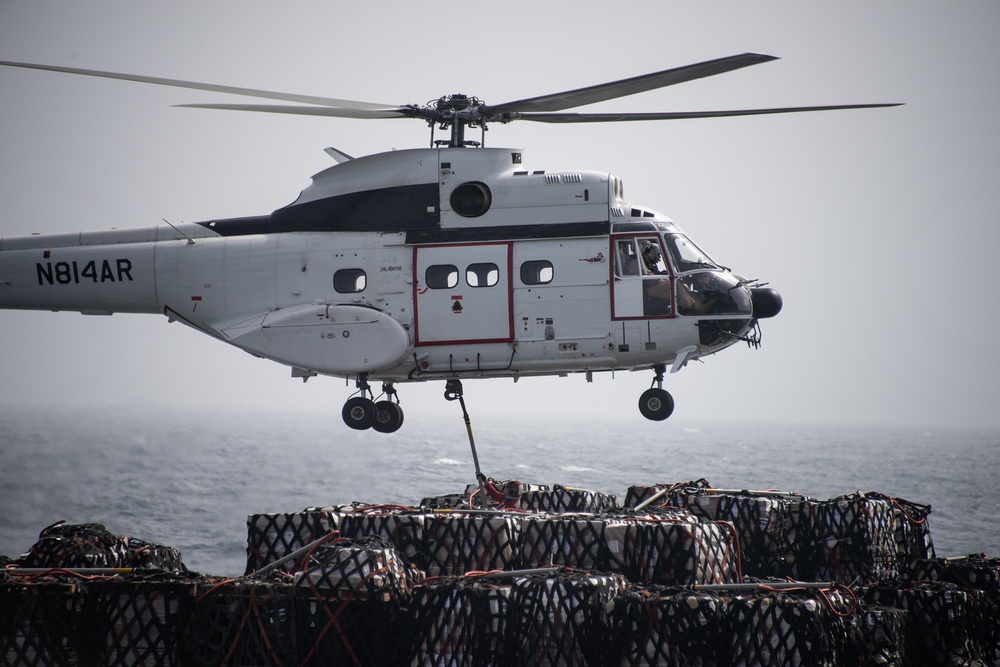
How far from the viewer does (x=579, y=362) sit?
47.9 feet

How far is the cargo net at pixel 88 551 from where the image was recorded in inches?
466

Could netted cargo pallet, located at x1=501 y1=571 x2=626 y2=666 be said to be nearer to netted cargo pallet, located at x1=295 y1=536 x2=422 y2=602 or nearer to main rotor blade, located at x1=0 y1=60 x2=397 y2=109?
netted cargo pallet, located at x1=295 y1=536 x2=422 y2=602

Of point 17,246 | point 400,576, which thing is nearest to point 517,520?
point 400,576

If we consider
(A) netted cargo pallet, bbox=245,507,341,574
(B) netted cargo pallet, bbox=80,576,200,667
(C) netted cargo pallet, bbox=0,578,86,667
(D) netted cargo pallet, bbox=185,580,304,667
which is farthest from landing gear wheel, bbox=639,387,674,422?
(C) netted cargo pallet, bbox=0,578,86,667

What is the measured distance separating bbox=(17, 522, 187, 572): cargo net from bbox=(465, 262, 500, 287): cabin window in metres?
5.14

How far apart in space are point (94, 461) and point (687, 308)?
34.8m

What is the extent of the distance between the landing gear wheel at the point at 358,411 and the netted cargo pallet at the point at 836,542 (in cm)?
593

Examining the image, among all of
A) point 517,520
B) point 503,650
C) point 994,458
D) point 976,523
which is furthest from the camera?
point 994,458

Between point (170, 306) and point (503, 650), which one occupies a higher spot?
point (170, 306)

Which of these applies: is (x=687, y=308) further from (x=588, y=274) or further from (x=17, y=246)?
(x=17, y=246)

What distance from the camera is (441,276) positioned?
14.5m

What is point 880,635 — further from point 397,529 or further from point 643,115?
point 643,115

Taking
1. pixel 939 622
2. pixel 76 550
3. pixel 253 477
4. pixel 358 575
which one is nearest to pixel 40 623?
pixel 76 550

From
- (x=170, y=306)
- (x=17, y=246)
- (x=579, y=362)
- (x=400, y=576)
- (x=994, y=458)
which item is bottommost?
(x=994, y=458)
